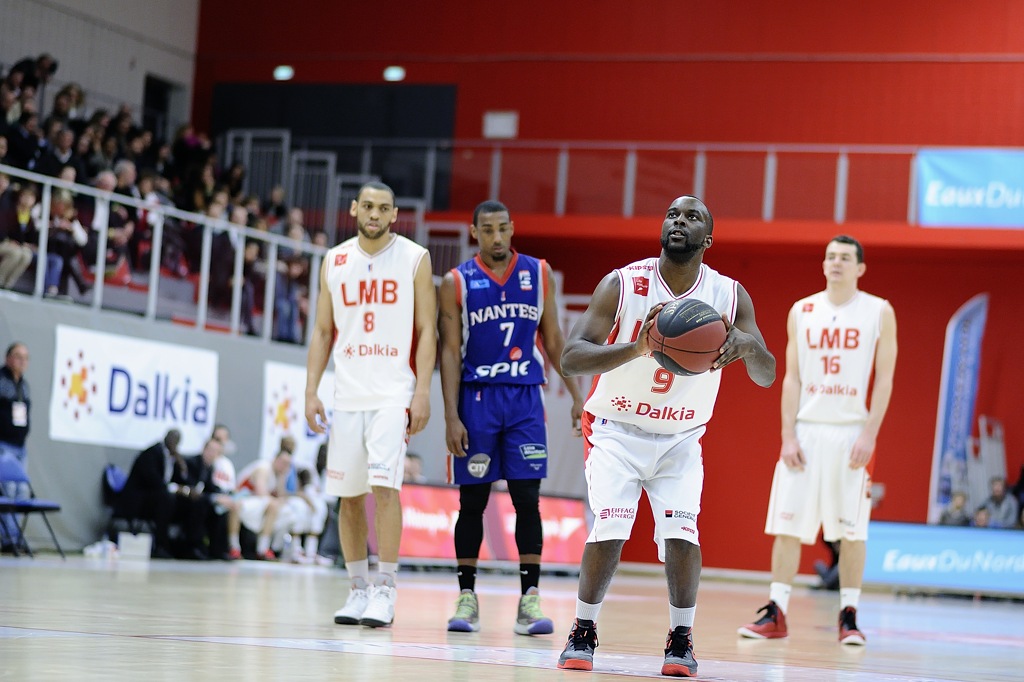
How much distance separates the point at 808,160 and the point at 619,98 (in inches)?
193

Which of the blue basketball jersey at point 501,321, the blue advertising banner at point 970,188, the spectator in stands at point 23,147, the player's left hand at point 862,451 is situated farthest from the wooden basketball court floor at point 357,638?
the blue advertising banner at point 970,188

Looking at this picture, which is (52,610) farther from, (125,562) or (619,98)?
(619,98)

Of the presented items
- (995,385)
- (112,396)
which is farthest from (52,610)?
(995,385)

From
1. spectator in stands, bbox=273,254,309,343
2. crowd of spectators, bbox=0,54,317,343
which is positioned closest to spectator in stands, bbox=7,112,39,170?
crowd of spectators, bbox=0,54,317,343

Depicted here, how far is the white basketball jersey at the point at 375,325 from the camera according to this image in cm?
701

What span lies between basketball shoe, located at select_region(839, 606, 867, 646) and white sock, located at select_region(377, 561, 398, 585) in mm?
2444

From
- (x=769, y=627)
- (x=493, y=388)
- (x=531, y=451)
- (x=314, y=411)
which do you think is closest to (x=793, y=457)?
(x=769, y=627)

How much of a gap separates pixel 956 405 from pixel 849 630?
12.7 metres

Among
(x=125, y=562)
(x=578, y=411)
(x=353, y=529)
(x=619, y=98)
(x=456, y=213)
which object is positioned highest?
(x=619, y=98)

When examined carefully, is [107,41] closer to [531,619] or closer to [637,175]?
[637,175]

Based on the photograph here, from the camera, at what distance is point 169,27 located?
2547cm

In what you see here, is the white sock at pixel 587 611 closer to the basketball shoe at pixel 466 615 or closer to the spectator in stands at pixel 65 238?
the basketball shoe at pixel 466 615

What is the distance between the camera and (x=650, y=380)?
553 cm

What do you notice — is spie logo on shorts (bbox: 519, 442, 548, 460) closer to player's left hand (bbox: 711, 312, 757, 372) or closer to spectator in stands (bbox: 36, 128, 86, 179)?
player's left hand (bbox: 711, 312, 757, 372)
